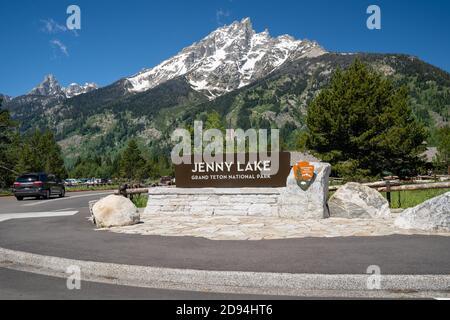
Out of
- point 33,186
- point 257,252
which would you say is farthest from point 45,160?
point 257,252

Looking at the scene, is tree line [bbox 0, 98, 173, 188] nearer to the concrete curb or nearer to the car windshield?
the car windshield

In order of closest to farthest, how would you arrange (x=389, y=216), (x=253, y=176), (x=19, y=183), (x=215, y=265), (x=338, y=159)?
(x=215, y=265) < (x=389, y=216) < (x=253, y=176) < (x=19, y=183) < (x=338, y=159)

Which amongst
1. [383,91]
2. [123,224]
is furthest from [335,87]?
[123,224]

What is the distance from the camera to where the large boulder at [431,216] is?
8711 mm

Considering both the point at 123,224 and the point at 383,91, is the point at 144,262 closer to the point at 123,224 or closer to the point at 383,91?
the point at 123,224

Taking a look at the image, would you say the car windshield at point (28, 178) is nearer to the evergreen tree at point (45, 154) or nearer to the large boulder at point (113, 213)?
the large boulder at point (113, 213)

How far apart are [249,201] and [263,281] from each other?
25.6 ft

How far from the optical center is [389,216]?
11398mm

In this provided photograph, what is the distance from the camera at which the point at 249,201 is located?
1290 centimetres

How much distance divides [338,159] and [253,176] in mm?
25939

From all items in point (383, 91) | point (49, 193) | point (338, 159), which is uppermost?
point (383, 91)

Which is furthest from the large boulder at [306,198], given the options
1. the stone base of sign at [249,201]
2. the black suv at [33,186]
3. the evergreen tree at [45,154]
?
the evergreen tree at [45,154]

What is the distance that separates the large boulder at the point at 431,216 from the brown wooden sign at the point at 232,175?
184 inches

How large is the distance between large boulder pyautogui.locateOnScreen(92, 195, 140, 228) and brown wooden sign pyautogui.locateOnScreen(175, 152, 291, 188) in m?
3.69
